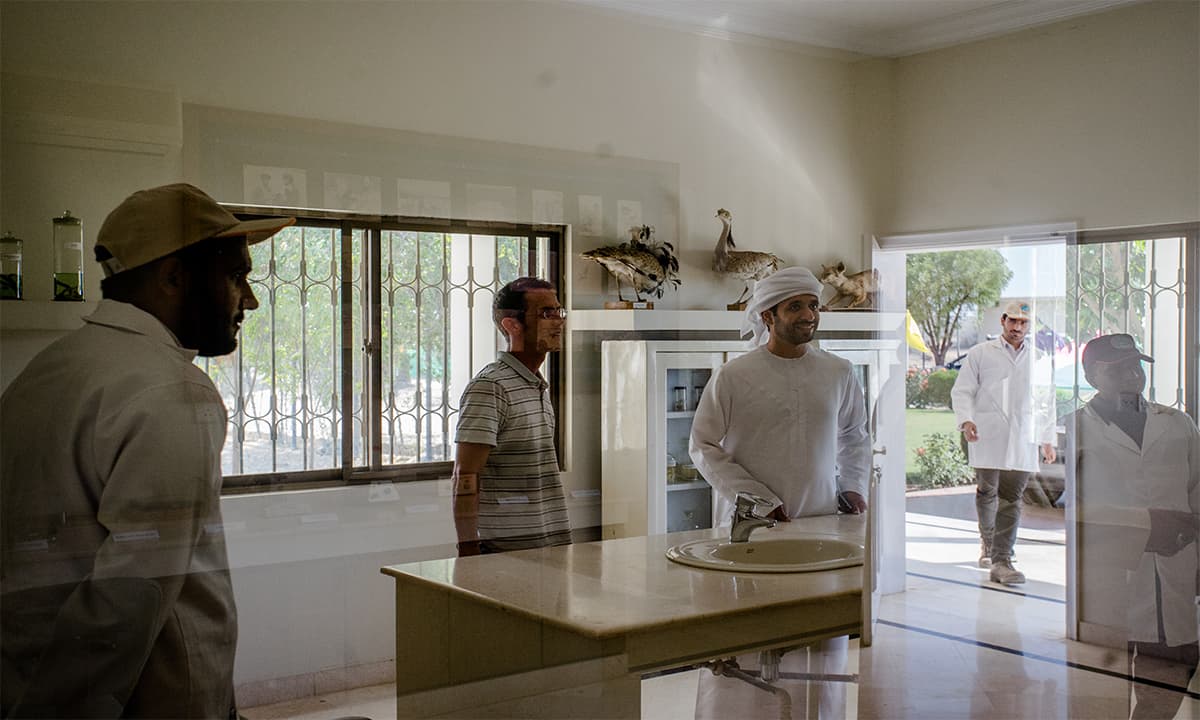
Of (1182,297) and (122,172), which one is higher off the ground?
(122,172)

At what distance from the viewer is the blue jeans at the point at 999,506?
1678 mm

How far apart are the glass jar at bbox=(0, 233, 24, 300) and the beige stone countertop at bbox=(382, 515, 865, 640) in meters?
0.52

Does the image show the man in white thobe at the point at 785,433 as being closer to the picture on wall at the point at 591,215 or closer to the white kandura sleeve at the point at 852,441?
the white kandura sleeve at the point at 852,441

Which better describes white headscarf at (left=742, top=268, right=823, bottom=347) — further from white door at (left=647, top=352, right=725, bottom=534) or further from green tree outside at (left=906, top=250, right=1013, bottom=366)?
green tree outside at (left=906, top=250, right=1013, bottom=366)

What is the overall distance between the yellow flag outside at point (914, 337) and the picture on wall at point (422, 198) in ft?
2.56

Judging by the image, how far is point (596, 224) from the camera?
4.54 feet

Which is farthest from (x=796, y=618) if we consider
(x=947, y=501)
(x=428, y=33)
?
(x=428, y=33)

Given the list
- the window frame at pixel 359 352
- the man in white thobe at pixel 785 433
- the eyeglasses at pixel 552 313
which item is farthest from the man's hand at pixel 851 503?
the window frame at pixel 359 352

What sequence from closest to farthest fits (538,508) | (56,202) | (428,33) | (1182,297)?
(56,202), (428,33), (538,508), (1182,297)

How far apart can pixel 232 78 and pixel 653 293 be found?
0.60 meters

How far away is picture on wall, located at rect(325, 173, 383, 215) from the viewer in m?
1.21

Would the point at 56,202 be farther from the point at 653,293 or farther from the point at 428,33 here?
the point at 653,293

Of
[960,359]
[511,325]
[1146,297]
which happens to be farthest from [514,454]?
[1146,297]

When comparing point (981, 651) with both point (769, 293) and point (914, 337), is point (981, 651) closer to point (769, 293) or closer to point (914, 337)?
point (914, 337)
